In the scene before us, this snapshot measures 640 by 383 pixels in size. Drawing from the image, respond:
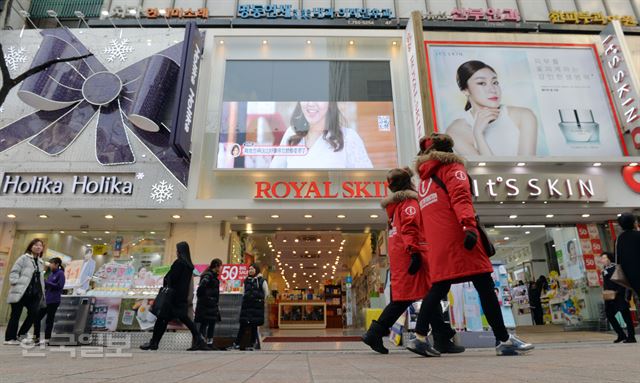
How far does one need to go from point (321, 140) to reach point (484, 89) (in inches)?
191

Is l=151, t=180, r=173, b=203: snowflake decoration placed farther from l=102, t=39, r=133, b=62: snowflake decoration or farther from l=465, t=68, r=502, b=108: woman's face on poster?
l=465, t=68, r=502, b=108: woman's face on poster

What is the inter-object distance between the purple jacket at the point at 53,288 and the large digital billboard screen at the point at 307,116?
190 inches

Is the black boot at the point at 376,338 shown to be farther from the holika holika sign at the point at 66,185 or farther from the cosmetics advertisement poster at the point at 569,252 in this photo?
the cosmetics advertisement poster at the point at 569,252

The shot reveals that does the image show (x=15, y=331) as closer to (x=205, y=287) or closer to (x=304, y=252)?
(x=205, y=287)

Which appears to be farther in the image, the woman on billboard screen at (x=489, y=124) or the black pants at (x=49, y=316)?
the woman on billboard screen at (x=489, y=124)

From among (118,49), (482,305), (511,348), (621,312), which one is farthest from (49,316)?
(621,312)

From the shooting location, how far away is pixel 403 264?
3693mm

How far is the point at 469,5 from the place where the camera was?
44.4 feet

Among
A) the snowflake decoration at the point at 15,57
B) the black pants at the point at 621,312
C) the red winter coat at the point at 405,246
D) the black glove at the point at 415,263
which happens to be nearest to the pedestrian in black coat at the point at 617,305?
the black pants at the point at 621,312

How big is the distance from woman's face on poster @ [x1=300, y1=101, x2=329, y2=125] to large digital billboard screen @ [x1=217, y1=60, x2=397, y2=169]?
3 cm

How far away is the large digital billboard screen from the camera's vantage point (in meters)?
10.6

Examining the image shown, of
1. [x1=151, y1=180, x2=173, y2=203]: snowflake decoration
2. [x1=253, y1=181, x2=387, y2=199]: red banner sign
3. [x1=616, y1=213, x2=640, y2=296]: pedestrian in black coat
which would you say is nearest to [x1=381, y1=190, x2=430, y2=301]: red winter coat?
[x1=616, y1=213, x2=640, y2=296]: pedestrian in black coat

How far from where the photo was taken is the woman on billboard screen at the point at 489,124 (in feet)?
34.9

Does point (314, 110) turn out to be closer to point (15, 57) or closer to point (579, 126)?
point (579, 126)
